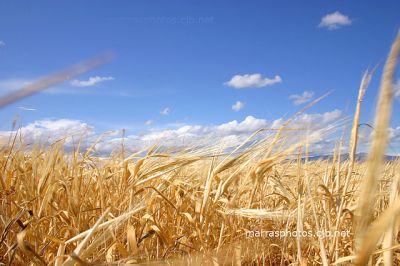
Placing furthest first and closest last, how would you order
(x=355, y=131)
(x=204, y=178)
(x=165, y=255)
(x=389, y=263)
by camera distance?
(x=204, y=178), (x=165, y=255), (x=355, y=131), (x=389, y=263)

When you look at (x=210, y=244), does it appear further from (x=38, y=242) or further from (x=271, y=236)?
(x=38, y=242)

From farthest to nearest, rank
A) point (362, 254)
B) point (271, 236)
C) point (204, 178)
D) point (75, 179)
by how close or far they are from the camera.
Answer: point (204, 178) → point (271, 236) → point (75, 179) → point (362, 254)

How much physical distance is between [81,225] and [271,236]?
67 cm

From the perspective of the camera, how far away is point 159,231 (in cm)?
122

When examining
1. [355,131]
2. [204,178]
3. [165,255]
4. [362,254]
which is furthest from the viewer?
[204,178]

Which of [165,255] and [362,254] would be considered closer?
[362,254]

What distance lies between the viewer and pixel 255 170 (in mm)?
1221

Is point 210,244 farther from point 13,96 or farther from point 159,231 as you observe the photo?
point 13,96

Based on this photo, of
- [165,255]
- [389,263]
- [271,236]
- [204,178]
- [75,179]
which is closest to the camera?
[389,263]

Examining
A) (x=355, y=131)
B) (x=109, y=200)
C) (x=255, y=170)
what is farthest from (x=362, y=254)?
(x=109, y=200)

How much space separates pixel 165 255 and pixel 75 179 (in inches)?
15.6

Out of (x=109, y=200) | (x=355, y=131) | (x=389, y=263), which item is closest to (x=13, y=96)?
(x=389, y=263)

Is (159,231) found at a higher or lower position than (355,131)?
lower

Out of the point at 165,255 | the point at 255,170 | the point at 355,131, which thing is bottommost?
the point at 165,255
